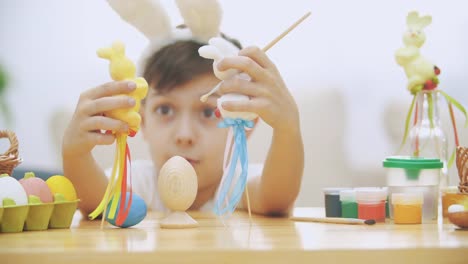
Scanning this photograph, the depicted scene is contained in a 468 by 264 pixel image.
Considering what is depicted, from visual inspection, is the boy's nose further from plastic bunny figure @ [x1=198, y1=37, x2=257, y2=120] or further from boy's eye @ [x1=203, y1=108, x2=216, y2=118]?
plastic bunny figure @ [x1=198, y1=37, x2=257, y2=120]

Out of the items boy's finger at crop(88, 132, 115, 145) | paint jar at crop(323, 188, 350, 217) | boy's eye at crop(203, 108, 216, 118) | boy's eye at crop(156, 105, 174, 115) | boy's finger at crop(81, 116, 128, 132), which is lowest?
paint jar at crop(323, 188, 350, 217)

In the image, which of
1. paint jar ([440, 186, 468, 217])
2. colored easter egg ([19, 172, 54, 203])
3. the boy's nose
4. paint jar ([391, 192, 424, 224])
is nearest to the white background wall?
the boy's nose

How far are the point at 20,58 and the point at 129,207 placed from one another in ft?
4.55

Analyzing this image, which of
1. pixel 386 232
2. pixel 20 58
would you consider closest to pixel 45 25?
pixel 20 58

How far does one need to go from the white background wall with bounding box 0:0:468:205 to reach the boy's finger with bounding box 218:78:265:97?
1.04 meters

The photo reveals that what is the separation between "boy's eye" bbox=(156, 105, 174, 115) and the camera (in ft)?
4.52

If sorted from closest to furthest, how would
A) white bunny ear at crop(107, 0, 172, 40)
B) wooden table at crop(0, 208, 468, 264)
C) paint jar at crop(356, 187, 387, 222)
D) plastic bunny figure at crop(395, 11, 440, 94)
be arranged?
1. wooden table at crop(0, 208, 468, 264)
2. paint jar at crop(356, 187, 387, 222)
3. white bunny ear at crop(107, 0, 172, 40)
4. plastic bunny figure at crop(395, 11, 440, 94)

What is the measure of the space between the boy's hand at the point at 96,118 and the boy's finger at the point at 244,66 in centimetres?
12

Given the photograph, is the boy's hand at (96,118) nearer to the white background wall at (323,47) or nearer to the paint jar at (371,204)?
the paint jar at (371,204)

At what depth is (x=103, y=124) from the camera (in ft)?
3.06

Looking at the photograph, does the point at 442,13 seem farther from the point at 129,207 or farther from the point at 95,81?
the point at 129,207

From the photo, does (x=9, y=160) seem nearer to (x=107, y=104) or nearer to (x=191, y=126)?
(x=107, y=104)

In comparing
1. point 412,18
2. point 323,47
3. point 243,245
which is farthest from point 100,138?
point 323,47

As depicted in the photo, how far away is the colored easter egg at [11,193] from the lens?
89 cm
